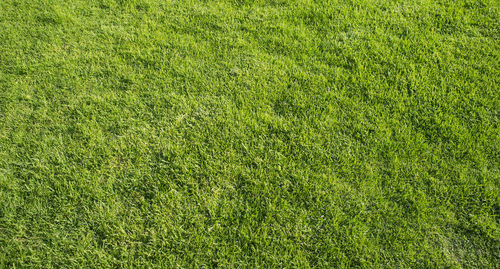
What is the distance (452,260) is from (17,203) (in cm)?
319

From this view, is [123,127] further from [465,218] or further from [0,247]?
[465,218]

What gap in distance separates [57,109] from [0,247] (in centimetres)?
131

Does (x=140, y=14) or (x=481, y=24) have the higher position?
(x=481, y=24)

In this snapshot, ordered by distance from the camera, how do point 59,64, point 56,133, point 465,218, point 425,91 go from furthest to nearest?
point 59,64
point 425,91
point 56,133
point 465,218

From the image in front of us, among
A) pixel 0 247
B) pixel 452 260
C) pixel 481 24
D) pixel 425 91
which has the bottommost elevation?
pixel 0 247

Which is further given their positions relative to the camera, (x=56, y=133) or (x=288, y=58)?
(x=288, y=58)

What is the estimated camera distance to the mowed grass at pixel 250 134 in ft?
7.85

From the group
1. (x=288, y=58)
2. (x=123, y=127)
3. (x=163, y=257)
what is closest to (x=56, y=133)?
(x=123, y=127)

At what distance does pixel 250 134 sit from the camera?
9.82 ft

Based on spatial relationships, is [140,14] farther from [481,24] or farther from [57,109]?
[481,24]

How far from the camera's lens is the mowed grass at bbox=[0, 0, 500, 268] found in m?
2.39

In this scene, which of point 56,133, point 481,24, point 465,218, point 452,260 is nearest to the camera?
point 452,260

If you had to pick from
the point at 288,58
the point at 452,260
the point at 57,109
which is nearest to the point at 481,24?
the point at 288,58

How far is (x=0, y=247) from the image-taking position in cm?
234
